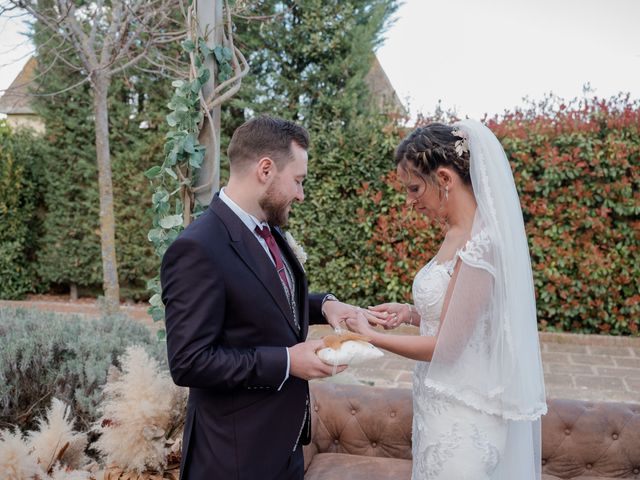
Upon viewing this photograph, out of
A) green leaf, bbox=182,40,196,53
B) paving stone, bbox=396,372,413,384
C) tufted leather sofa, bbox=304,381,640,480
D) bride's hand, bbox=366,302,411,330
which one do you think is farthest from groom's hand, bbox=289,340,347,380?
paving stone, bbox=396,372,413,384

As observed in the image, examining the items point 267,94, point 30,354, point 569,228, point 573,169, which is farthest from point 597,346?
point 30,354

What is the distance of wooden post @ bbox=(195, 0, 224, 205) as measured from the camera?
2699 millimetres

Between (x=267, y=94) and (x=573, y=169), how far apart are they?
14.7 ft

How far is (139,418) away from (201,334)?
47.6 inches

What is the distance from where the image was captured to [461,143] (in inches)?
86.2

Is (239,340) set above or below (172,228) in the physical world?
below

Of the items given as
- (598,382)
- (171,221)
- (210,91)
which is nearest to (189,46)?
(210,91)

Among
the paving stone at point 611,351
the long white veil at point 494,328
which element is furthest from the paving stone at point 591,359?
the long white veil at point 494,328

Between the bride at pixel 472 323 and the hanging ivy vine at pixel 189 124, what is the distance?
107cm

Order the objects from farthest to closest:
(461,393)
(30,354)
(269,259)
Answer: (30,354)
(461,393)
(269,259)

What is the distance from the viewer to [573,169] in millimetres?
6570

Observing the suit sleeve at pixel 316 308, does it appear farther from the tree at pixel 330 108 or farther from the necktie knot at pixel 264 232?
the tree at pixel 330 108

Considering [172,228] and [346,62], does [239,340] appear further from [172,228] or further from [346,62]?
[346,62]

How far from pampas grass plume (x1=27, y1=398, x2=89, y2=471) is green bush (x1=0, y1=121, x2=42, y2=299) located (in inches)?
288
